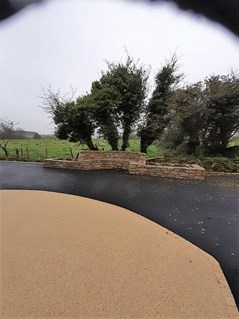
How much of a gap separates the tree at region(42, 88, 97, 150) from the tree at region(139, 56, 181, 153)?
1.63m

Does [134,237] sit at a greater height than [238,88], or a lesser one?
lesser

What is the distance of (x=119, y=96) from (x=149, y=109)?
1006mm

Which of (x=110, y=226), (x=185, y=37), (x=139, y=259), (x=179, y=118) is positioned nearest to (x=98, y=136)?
(x=179, y=118)

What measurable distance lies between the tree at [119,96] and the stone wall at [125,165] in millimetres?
842

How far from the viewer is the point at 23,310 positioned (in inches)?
48.1

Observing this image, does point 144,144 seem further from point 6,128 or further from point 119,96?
point 6,128

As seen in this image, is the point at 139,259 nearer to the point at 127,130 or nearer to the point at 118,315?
the point at 118,315

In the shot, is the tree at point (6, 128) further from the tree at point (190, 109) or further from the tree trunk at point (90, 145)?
the tree at point (190, 109)

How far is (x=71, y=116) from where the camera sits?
6137 mm

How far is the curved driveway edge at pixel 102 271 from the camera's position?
1.31 m

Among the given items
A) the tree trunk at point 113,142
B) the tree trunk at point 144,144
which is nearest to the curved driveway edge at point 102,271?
the tree trunk at point 113,142

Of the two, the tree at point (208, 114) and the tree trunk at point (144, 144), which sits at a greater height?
A: the tree at point (208, 114)

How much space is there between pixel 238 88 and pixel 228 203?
176 inches

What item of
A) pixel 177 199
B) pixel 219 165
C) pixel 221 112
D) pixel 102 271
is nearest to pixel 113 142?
pixel 219 165
